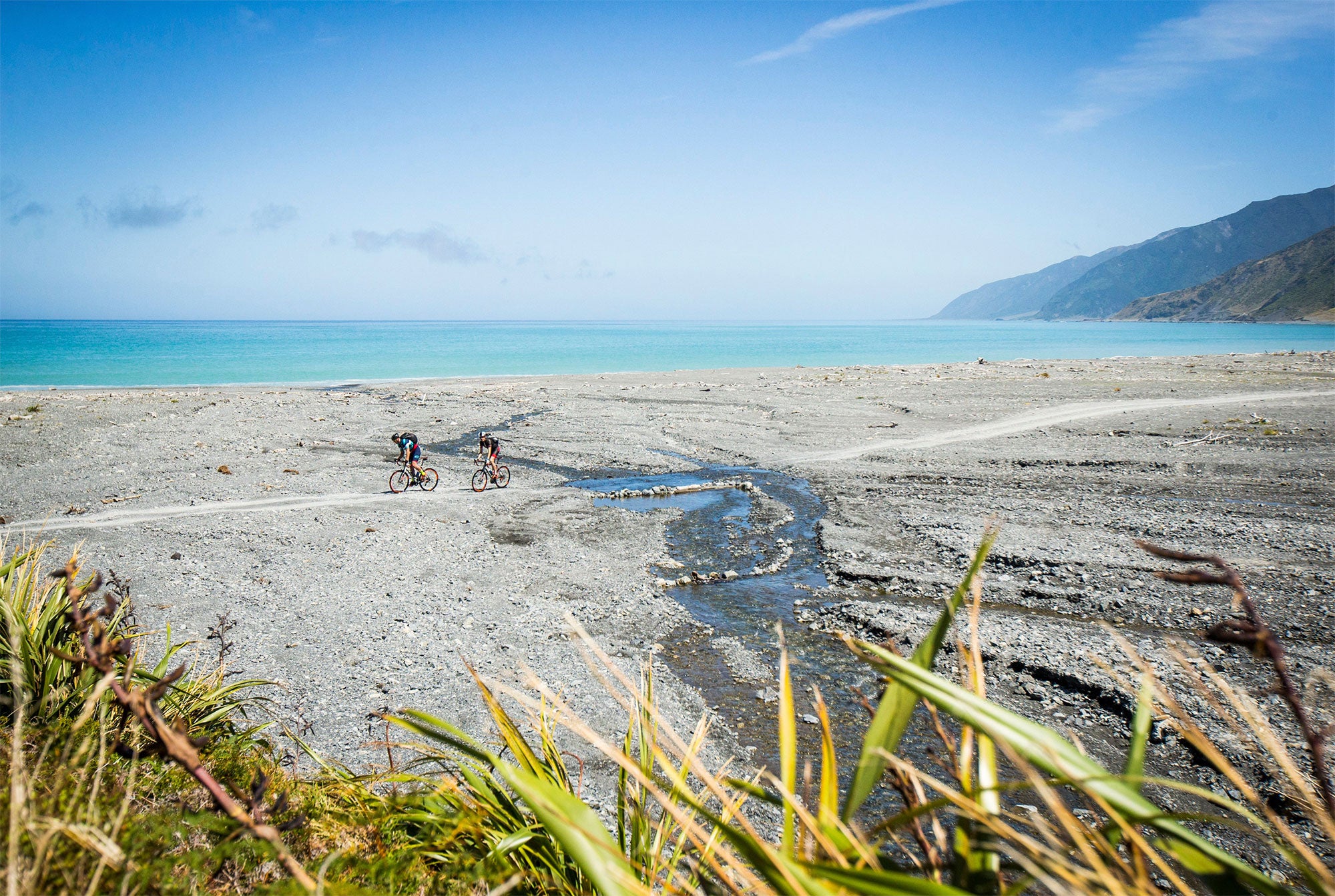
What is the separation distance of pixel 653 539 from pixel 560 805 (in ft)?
38.5

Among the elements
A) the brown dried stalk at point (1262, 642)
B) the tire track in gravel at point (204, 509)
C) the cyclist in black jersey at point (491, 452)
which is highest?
the brown dried stalk at point (1262, 642)

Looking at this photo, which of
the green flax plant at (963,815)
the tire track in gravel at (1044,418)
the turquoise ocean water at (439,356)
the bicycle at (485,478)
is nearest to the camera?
the green flax plant at (963,815)

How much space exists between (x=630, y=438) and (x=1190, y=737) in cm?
2188

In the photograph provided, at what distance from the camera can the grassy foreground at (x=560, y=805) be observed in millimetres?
1151

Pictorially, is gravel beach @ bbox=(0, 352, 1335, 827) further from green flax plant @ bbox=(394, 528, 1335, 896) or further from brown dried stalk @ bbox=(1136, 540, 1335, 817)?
brown dried stalk @ bbox=(1136, 540, 1335, 817)

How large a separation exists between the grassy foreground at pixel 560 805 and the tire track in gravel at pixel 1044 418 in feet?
56.2

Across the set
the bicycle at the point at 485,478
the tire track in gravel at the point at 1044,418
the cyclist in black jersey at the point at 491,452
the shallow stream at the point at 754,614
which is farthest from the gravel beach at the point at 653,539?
the cyclist in black jersey at the point at 491,452

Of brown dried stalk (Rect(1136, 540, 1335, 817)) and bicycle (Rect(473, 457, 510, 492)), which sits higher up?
brown dried stalk (Rect(1136, 540, 1335, 817))

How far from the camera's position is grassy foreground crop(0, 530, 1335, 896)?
1.15 meters

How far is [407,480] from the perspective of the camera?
16.1 metres

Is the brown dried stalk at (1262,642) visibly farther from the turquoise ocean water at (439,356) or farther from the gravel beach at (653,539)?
the turquoise ocean water at (439,356)

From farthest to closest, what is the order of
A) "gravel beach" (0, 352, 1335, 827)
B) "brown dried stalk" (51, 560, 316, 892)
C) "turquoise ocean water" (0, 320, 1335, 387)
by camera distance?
"turquoise ocean water" (0, 320, 1335, 387) → "gravel beach" (0, 352, 1335, 827) → "brown dried stalk" (51, 560, 316, 892)

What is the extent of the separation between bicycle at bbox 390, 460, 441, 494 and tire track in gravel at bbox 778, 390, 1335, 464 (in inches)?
358

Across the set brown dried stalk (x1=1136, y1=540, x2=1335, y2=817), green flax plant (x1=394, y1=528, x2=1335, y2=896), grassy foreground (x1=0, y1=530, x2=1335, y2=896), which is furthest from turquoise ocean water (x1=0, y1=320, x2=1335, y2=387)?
brown dried stalk (x1=1136, y1=540, x2=1335, y2=817)
